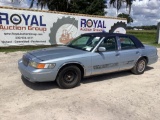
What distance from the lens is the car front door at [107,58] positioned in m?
5.36

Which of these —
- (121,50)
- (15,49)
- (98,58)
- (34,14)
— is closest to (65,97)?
(98,58)

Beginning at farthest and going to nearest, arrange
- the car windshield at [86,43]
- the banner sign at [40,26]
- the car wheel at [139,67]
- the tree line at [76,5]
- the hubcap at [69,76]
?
the tree line at [76,5] < the banner sign at [40,26] < the car wheel at [139,67] < the car windshield at [86,43] < the hubcap at [69,76]

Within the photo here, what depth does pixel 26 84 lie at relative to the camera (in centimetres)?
527

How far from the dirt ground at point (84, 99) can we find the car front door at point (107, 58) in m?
0.42

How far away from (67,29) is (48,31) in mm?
1527

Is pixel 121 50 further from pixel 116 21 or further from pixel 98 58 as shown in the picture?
pixel 116 21

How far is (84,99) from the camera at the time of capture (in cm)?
443

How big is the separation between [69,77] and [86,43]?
1.31 metres

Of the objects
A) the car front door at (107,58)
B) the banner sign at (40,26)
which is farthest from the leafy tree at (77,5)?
the car front door at (107,58)

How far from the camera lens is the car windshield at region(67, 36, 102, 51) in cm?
551

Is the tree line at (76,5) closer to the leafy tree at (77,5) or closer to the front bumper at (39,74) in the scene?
the leafy tree at (77,5)

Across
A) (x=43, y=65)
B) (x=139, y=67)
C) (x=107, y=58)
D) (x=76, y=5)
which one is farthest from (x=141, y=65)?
(x=76, y=5)

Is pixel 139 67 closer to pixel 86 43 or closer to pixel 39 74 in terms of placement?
pixel 86 43

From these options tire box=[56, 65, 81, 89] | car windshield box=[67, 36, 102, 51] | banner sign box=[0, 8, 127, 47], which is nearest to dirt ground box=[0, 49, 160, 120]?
tire box=[56, 65, 81, 89]
